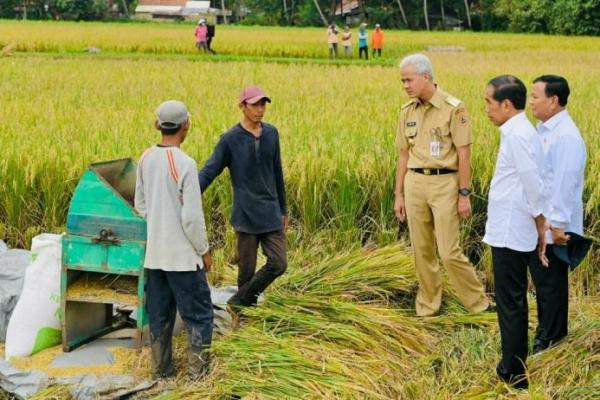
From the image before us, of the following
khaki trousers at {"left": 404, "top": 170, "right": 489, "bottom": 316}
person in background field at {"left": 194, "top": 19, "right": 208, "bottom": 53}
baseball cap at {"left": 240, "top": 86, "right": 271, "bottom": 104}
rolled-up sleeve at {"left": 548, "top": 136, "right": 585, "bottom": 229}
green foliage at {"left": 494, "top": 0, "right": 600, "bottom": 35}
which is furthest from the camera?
green foliage at {"left": 494, "top": 0, "right": 600, "bottom": 35}

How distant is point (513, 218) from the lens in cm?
386

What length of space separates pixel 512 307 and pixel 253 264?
146 cm

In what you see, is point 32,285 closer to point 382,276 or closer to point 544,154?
point 382,276

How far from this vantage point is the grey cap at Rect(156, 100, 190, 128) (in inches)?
157

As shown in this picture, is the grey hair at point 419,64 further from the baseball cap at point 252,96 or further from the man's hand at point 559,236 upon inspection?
the man's hand at point 559,236

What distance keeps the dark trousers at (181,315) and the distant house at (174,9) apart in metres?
68.3

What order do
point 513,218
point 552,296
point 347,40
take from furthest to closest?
point 347,40, point 552,296, point 513,218

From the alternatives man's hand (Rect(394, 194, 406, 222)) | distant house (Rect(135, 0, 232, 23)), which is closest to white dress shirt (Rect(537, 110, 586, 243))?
man's hand (Rect(394, 194, 406, 222))

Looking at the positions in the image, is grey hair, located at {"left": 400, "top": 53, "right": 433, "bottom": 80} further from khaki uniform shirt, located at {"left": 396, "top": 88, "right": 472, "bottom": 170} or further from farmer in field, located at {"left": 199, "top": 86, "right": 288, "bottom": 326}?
farmer in field, located at {"left": 199, "top": 86, "right": 288, "bottom": 326}

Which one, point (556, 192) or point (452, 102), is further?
point (452, 102)

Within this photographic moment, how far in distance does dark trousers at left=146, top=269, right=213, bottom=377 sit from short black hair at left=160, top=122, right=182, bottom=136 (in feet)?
2.07

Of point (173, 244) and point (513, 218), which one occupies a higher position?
point (513, 218)

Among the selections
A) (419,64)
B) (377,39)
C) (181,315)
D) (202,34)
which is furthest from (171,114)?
(377,39)

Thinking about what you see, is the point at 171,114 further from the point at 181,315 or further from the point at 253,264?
the point at 253,264
